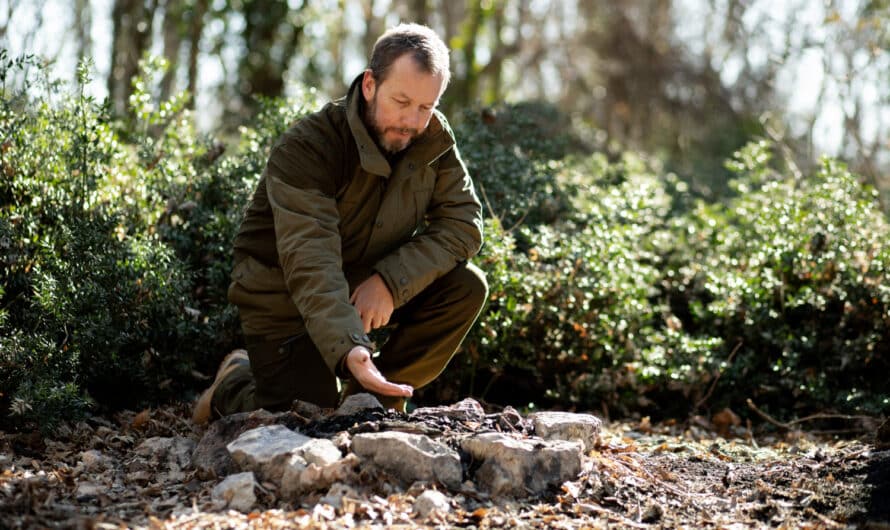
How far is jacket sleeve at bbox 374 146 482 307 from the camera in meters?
4.02

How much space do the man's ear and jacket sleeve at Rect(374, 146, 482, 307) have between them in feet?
1.67

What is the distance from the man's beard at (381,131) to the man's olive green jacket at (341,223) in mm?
52

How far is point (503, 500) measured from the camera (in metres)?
3.34

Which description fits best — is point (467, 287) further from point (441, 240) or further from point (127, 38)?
point (127, 38)

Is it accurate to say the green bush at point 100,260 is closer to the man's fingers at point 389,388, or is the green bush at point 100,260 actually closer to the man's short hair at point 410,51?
the man's fingers at point 389,388

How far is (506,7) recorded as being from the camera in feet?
62.6

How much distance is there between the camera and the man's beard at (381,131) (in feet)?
12.9

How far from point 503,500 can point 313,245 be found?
1.27 metres

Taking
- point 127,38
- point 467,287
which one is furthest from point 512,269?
point 127,38

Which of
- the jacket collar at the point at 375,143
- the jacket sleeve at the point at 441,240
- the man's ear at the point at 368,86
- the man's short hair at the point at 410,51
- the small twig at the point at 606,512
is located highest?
the man's short hair at the point at 410,51

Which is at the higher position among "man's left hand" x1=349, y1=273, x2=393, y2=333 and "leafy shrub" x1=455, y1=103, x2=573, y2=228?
"leafy shrub" x1=455, y1=103, x2=573, y2=228

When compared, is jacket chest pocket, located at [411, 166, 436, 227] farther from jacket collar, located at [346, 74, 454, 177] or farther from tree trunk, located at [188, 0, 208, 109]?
tree trunk, located at [188, 0, 208, 109]

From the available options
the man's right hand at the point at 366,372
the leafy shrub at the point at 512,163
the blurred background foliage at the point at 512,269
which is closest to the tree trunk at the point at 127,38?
the blurred background foliage at the point at 512,269

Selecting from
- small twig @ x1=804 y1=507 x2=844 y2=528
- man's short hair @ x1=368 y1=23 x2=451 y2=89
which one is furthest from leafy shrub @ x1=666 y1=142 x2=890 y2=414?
man's short hair @ x1=368 y1=23 x2=451 y2=89
